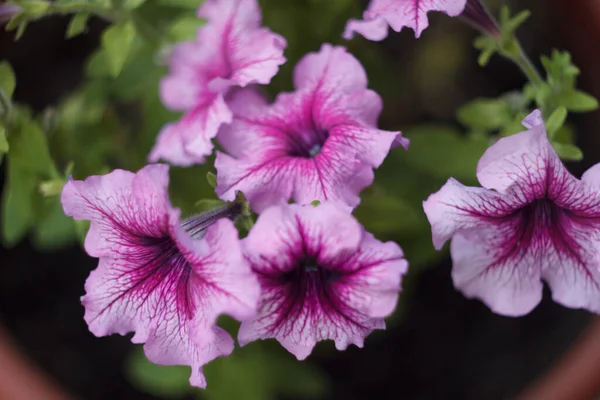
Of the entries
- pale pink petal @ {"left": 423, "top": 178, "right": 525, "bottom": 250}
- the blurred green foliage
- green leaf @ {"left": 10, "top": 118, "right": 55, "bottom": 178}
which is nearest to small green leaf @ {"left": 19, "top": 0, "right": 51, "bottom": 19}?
the blurred green foliage

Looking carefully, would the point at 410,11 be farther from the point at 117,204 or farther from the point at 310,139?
the point at 117,204

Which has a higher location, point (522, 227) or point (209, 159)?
point (522, 227)

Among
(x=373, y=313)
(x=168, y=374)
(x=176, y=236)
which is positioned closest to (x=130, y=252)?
(x=176, y=236)

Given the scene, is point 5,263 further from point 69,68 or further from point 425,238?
point 425,238

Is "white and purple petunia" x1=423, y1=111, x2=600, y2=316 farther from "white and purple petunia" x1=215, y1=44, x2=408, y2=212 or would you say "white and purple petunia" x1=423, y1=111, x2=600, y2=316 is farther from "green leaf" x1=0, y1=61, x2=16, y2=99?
"green leaf" x1=0, y1=61, x2=16, y2=99

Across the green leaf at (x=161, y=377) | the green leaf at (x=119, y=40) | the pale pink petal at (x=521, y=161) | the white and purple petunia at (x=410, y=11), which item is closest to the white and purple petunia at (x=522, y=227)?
the pale pink petal at (x=521, y=161)

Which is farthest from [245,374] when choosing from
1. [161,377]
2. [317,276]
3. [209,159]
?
[317,276]
